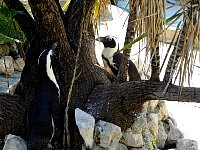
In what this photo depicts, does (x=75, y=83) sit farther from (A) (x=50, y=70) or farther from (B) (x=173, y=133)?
(B) (x=173, y=133)

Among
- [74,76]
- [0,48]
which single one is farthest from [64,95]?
[0,48]

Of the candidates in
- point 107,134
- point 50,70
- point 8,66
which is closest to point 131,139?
point 107,134

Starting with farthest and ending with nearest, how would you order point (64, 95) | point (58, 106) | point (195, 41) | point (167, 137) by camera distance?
point (167, 137)
point (64, 95)
point (58, 106)
point (195, 41)

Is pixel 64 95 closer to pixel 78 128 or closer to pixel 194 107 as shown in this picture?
pixel 78 128

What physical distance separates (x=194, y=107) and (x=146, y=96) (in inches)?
71.3

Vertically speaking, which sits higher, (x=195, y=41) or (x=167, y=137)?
(x=195, y=41)

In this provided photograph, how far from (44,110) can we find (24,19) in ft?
2.19

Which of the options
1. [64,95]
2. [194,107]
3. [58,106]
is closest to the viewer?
[58,106]

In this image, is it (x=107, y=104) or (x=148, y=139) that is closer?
(x=107, y=104)

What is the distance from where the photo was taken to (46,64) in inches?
106

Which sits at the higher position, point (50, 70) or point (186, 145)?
point (50, 70)

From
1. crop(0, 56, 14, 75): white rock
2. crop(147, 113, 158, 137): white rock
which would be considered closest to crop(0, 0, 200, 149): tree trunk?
crop(147, 113, 158, 137): white rock

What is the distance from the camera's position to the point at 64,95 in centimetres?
302

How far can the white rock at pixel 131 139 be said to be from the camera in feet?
10.4
